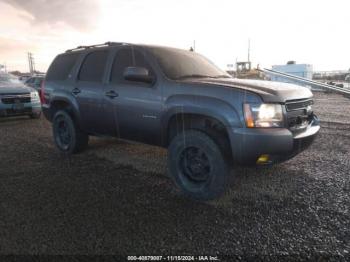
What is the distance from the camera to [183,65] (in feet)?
13.9

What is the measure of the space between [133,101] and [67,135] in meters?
2.19

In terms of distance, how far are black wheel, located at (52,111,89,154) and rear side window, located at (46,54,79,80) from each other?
0.70 metres

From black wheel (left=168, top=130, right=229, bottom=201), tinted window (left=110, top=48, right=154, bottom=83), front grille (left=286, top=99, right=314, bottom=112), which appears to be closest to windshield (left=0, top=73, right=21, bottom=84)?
tinted window (left=110, top=48, right=154, bottom=83)

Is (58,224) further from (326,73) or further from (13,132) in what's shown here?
(326,73)

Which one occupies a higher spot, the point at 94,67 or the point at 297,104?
the point at 94,67

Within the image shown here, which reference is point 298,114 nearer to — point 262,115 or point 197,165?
point 262,115

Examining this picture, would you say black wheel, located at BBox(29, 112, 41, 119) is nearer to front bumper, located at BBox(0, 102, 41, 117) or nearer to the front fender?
front bumper, located at BBox(0, 102, 41, 117)

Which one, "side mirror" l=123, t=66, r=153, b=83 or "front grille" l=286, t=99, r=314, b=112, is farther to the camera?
"side mirror" l=123, t=66, r=153, b=83

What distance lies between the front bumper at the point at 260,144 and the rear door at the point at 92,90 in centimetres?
236

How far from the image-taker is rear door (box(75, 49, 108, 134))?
4.70 m

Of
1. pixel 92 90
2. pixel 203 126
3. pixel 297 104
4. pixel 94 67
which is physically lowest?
pixel 203 126

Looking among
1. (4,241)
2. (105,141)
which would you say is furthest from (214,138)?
(105,141)

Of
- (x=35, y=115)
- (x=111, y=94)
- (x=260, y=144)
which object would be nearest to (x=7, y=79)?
(x=35, y=115)

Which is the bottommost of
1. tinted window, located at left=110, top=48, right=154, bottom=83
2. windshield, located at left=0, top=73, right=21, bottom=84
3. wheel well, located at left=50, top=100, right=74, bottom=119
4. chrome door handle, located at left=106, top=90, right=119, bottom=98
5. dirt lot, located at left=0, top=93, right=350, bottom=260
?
dirt lot, located at left=0, top=93, right=350, bottom=260
